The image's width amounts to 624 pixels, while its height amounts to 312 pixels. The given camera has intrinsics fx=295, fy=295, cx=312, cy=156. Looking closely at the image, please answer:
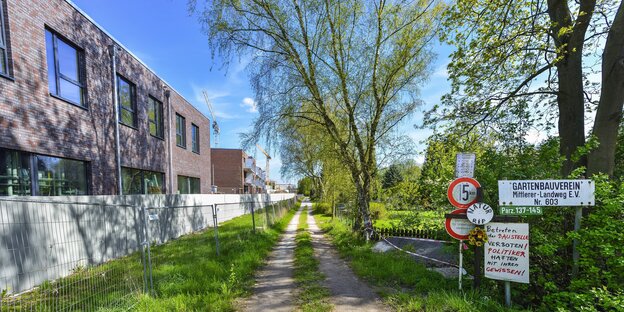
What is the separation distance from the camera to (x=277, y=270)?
7504mm

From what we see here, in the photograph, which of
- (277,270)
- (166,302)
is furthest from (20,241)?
(277,270)

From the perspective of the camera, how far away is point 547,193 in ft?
13.7

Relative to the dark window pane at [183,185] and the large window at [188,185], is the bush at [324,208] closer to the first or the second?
the large window at [188,185]

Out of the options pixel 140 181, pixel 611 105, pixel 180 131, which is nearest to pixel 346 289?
pixel 611 105

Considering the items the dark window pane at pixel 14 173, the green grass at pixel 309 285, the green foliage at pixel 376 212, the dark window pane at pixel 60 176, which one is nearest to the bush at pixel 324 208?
the green foliage at pixel 376 212

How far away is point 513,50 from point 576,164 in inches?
102

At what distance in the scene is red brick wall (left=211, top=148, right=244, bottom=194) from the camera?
42906 mm

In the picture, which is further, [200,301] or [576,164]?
[576,164]

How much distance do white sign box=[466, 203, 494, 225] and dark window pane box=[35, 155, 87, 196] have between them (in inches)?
397

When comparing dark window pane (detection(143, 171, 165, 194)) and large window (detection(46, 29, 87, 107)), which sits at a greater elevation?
large window (detection(46, 29, 87, 107))

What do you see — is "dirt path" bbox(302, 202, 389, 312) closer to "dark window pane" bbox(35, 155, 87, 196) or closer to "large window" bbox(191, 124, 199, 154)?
"dark window pane" bbox(35, 155, 87, 196)

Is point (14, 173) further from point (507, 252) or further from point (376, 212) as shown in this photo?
point (376, 212)

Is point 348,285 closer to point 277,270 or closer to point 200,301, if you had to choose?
point 277,270

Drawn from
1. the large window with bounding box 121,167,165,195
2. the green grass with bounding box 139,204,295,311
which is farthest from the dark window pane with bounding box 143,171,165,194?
the green grass with bounding box 139,204,295,311
